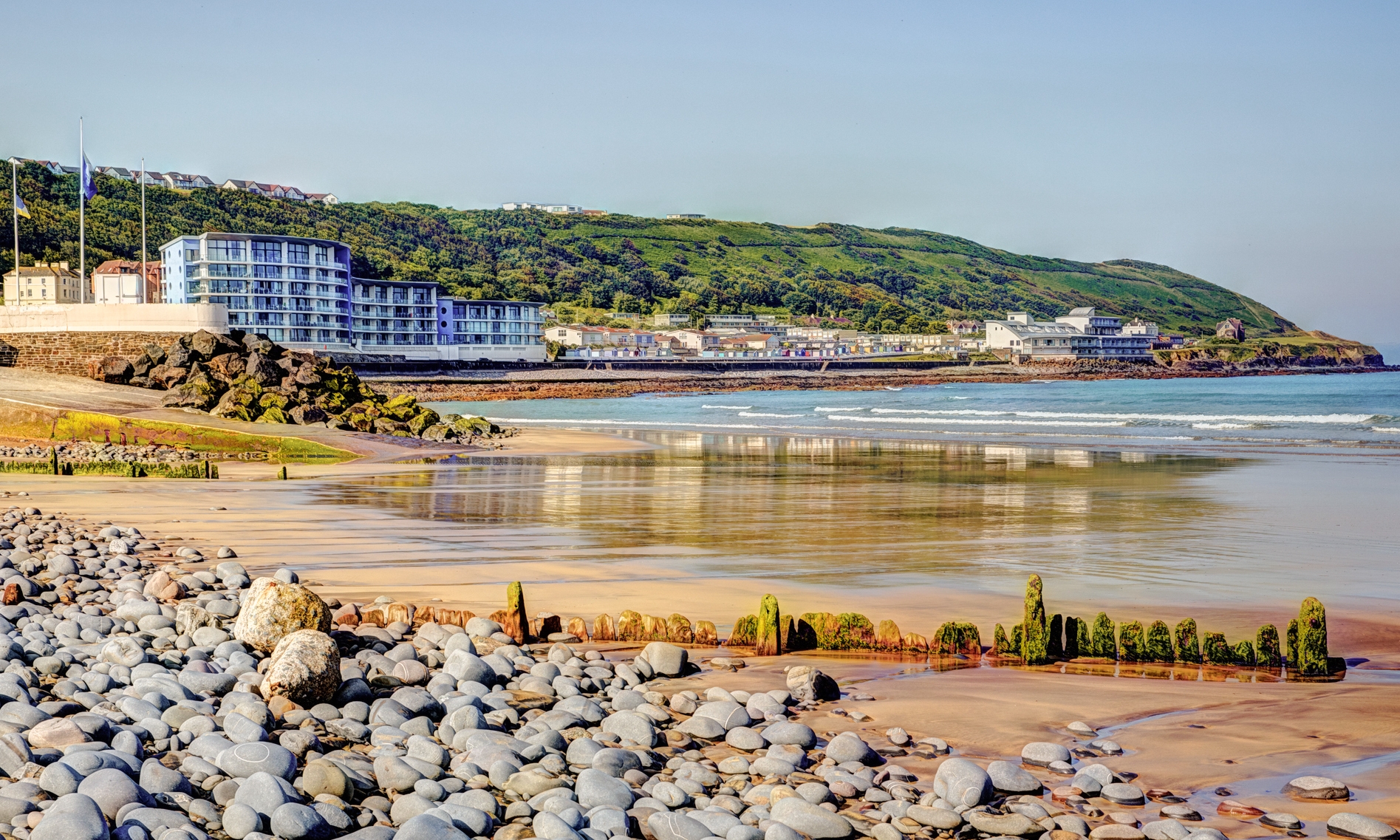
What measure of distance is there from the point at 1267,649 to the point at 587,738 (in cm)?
612

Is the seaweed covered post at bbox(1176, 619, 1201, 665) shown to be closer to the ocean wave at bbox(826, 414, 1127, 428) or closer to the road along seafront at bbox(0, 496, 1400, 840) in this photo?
the road along seafront at bbox(0, 496, 1400, 840)

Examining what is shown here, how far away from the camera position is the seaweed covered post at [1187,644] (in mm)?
9352

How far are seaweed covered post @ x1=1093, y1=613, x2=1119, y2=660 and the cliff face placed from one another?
17069 cm

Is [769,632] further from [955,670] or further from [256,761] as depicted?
[256,761]

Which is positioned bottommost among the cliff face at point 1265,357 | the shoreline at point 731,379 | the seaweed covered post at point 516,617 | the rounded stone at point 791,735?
the rounded stone at point 791,735

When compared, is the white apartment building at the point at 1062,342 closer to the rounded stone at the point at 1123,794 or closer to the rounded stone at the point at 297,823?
the rounded stone at the point at 1123,794

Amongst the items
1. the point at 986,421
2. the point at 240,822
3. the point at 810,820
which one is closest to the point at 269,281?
the point at 986,421

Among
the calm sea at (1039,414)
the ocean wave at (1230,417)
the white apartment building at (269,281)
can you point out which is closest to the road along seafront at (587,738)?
the calm sea at (1039,414)

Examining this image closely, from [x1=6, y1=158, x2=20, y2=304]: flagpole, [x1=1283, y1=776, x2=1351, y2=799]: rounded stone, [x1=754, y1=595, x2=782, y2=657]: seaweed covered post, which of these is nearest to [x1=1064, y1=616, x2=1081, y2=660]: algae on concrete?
[x1=754, y1=595, x2=782, y2=657]: seaweed covered post

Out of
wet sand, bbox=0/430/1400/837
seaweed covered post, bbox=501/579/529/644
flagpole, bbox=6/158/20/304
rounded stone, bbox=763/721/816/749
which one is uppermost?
flagpole, bbox=6/158/20/304

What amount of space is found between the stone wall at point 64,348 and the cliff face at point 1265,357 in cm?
15951

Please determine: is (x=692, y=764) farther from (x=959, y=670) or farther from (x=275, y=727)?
(x=959, y=670)

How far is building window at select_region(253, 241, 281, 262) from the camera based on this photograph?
107 meters

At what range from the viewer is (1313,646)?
9.14 meters
